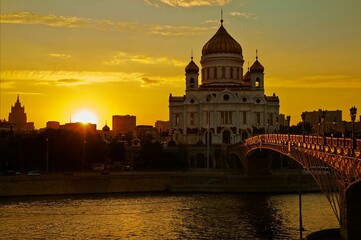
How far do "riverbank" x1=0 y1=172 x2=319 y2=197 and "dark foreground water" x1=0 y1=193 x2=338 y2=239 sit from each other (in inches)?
123

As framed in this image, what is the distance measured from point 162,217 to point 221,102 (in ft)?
176

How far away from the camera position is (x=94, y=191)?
71.1 meters

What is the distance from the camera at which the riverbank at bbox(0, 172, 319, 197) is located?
69.6 metres

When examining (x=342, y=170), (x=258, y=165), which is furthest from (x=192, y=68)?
(x=342, y=170)

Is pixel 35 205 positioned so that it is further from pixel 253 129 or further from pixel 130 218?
pixel 253 129

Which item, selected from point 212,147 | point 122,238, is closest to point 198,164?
point 212,147

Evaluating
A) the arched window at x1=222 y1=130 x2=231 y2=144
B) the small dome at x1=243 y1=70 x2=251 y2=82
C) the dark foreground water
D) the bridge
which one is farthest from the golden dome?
the bridge

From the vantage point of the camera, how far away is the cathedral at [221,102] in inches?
4092

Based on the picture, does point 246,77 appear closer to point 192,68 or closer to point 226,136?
point 192,68

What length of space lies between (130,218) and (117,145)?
49.6m

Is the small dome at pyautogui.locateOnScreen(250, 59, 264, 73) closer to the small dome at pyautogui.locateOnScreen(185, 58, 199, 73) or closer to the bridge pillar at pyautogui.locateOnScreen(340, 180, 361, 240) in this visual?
the small dome at pyautogui.locateOnScreen(185, 58, 199, 73)

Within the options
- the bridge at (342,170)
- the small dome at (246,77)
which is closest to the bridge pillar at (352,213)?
the bridge at (342,170)

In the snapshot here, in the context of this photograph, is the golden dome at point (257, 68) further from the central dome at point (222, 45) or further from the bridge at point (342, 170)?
the bridge at point (342, 170)

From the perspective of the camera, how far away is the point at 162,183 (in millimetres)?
74125
